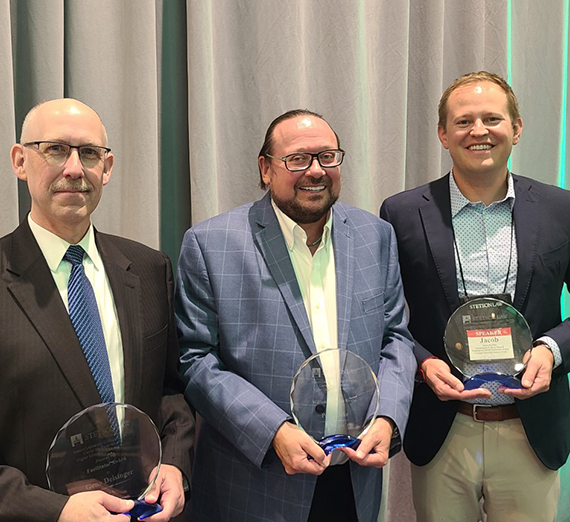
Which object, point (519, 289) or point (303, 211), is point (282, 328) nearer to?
Answer: point (303, 211)

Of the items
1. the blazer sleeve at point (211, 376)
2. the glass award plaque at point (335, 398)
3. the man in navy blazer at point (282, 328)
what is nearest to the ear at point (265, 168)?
the man in navy blazer at point (282, 328)

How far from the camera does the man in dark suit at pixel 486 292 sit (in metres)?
1.99

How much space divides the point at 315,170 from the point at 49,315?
0.81 m

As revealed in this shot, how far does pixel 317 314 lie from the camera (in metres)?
1.79

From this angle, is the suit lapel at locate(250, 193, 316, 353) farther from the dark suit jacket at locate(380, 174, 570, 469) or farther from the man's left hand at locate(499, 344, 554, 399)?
the man's left hand at locate(499, 344, 554, 399)

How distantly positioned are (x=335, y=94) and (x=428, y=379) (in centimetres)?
119

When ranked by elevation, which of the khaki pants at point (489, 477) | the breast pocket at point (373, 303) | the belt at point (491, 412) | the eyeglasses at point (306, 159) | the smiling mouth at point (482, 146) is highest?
the smiling mouth at point (482, 146)

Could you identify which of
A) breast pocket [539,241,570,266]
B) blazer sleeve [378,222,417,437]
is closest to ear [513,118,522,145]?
breast pocket [539,241,570,266]

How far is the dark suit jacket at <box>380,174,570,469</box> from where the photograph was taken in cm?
198

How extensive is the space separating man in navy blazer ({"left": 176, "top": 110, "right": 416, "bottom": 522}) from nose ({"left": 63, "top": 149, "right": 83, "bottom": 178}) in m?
0.39

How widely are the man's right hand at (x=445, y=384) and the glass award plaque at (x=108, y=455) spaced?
83 cm

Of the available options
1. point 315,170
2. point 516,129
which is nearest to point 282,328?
point 315,170

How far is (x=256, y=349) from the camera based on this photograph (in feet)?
5.76

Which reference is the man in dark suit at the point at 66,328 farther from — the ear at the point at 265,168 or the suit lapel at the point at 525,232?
the suit lapel at the point at 525,232
